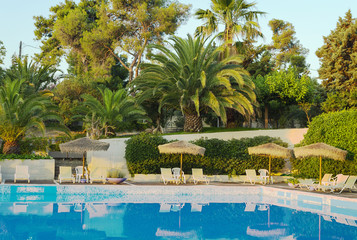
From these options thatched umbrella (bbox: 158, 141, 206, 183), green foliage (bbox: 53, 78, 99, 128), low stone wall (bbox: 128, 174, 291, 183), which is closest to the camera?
thatched umbrella (bbox: 158, 141, 206, 183)

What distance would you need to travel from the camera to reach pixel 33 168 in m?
18.4

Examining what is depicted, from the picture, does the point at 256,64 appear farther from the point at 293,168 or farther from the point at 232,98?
the point at 293,168

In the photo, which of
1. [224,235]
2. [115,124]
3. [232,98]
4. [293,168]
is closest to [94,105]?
[115,124]

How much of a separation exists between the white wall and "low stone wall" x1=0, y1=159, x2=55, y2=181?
2.26 m

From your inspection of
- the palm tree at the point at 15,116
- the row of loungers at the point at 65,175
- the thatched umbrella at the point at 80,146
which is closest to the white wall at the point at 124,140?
the row of loungers at the point at 65,175

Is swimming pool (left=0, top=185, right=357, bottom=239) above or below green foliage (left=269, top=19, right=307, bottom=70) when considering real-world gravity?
below

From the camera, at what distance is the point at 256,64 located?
3312 centimetres

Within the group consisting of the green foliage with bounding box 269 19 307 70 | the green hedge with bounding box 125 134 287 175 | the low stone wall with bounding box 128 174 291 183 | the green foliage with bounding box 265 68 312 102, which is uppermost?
the green foliage with bounding box 269 19 307 70

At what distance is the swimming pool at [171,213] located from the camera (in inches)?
389

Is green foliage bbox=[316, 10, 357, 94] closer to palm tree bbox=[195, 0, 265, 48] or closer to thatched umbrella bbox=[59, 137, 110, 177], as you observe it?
palm tree bbox=[195, 0, 265, 48]

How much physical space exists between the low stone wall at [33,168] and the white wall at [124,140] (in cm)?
226

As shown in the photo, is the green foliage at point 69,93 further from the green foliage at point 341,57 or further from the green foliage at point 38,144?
the green foliage at point 341,57

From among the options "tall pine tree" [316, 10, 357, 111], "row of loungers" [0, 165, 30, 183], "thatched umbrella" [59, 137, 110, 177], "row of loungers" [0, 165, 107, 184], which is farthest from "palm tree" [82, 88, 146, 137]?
"tall pine tree" [316, 10, 357, 111]

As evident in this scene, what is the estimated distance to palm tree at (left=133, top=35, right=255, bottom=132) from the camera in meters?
22.5
